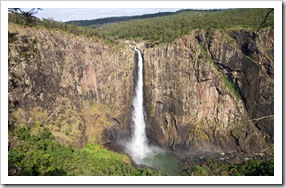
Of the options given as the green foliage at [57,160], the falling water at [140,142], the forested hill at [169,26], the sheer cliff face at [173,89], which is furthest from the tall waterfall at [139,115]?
the green foliage at [57,160]

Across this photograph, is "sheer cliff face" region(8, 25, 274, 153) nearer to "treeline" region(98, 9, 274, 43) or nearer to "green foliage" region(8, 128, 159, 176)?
"treeline" region(98, 9, 274, 43)

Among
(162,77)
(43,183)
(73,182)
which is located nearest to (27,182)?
(43,183)

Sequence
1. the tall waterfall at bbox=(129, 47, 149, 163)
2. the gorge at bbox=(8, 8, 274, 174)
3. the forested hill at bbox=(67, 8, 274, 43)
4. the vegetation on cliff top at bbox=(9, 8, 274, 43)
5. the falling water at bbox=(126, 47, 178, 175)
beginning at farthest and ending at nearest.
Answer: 1. the tall waterfall at bbox=(129, 47, 149, 163)
2. the forested hill at bbox=(67, 8, 274, 43)
3. the falling water at bbox=(126, 47, 178, 175)
4. the vegetation on cliff top at bbox=(9, 8, 274, 43)
5. the gorge at bbox=(8, 8, 274, 174)

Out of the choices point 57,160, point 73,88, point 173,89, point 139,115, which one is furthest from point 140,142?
point 57,160

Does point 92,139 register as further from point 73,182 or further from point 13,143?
point 73,182

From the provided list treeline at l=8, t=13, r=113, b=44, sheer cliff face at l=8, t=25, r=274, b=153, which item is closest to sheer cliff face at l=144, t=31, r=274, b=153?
sheer cliff face at l=8, t=25, r=274, b=153

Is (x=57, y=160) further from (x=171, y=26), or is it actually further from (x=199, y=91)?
(x=171, y=26)
